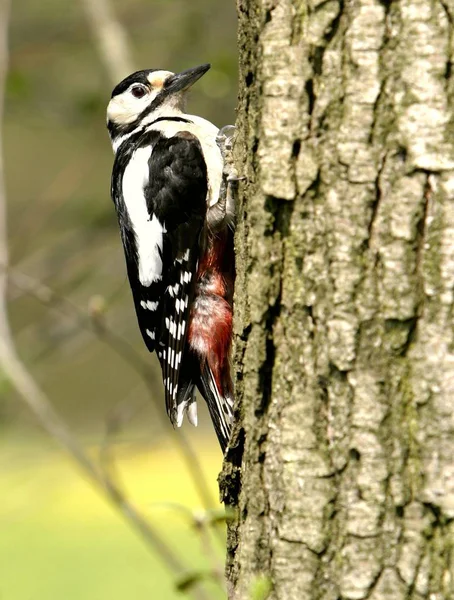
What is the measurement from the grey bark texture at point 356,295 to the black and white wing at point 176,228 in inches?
46.3

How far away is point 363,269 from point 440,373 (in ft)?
0.74

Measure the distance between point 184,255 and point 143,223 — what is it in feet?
0.67

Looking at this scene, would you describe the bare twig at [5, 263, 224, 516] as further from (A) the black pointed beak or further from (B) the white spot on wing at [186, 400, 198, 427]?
(A) the black pointed beak

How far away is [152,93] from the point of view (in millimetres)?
3561

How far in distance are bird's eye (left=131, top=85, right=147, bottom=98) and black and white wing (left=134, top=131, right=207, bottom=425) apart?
1.88 feet

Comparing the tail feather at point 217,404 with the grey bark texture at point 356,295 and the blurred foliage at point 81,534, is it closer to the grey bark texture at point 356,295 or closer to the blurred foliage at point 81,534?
the grey bark texture at point 356,295

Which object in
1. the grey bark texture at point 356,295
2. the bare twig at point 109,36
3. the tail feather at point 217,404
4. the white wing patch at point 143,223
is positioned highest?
the bare twig at point 109,36

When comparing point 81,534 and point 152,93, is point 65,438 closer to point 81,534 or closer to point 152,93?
point 152,93

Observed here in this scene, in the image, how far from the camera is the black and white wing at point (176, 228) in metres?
2.94

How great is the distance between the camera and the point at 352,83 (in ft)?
5.22

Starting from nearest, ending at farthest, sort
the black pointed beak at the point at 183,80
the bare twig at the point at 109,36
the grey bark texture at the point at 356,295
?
the grey bark texture at the point at 356,295 → the black pointed beak at the point at 183,80 → the bare twig at the point at 109,36

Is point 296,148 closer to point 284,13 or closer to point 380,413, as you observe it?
point 284,13

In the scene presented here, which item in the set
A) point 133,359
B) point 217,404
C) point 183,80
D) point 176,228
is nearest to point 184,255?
point 176,228

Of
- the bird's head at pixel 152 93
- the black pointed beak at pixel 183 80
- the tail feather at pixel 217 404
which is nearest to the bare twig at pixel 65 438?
the tail feather at pixel 217 404
